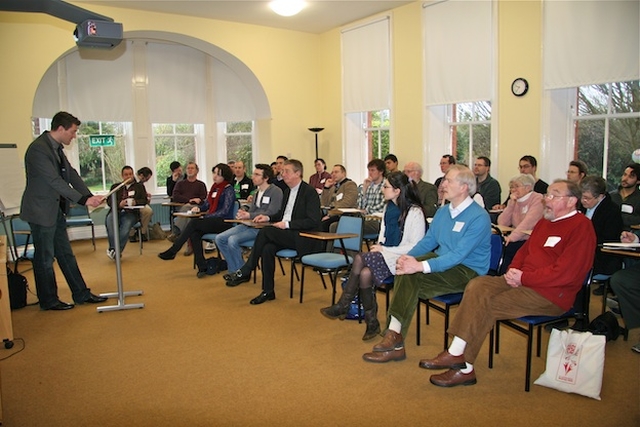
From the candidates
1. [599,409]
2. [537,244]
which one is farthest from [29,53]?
[599,409]

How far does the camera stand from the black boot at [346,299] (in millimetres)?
4008

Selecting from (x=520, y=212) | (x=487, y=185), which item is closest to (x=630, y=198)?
(x=520, y=212)

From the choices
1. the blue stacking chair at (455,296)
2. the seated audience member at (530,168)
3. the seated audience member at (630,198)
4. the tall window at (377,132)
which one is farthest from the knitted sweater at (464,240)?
the tall window at (377,132)

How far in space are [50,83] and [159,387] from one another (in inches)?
294

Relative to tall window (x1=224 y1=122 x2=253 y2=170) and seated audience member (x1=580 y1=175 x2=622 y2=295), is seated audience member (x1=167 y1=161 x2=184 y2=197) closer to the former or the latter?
tall window (x1=224 y1=122 x2=253 y2=170)

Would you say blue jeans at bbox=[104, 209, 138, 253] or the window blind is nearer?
the window blind

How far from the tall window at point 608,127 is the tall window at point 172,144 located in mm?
7028

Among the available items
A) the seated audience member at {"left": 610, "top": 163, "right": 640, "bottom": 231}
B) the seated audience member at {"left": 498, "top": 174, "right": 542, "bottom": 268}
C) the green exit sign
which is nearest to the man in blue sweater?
the seated audience member at {"left": 498, "top": 174, "right": 542, "bottom": 268}

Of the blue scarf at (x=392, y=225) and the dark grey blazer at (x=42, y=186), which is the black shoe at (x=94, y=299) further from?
the blue scarf at (x=392, y=225)

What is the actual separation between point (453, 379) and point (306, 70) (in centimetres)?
788

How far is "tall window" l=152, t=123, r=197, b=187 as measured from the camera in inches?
412

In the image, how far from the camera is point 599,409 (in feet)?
9.50

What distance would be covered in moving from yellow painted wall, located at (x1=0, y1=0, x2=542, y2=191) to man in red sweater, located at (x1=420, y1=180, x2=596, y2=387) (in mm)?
3948

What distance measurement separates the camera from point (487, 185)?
688 centimetres
